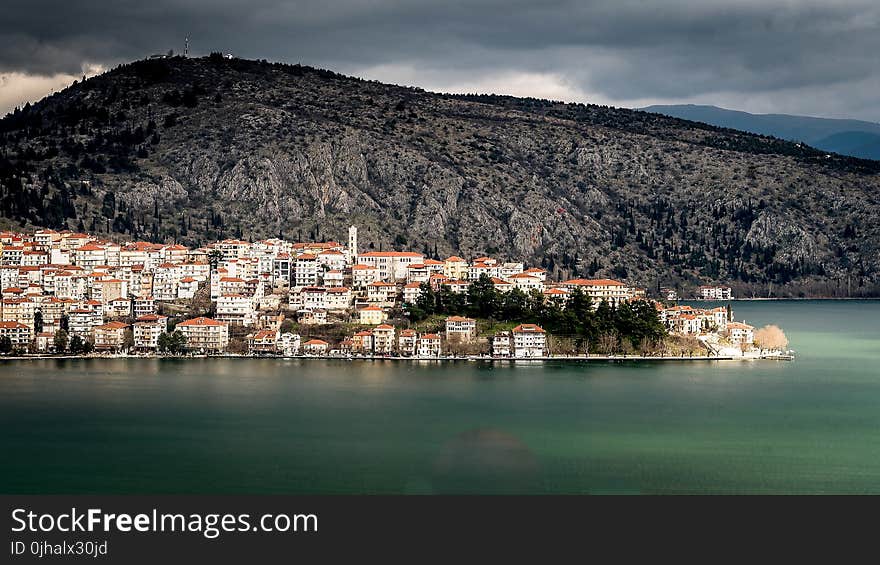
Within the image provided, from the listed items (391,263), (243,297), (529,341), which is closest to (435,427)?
(529,341)

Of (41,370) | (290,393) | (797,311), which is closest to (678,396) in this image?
(290,393)

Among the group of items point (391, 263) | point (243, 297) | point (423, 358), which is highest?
point (391, 263)

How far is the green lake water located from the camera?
27.8 meters

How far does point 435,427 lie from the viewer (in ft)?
112

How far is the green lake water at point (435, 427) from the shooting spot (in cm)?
2783

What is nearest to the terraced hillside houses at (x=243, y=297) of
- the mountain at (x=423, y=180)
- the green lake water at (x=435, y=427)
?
the green lake water at (x=435, y=427)

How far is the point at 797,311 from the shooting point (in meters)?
86.1

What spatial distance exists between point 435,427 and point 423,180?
227 ft

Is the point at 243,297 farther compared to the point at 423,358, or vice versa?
the point at 243,297

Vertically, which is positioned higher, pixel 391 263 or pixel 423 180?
pixel 423 180

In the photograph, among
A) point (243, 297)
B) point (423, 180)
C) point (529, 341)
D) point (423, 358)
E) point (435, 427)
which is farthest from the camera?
point (423, 180)

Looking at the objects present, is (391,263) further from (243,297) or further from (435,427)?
(435,427)

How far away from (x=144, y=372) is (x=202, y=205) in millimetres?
48982

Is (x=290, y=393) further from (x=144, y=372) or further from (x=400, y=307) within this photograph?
(x=400, y=307)
